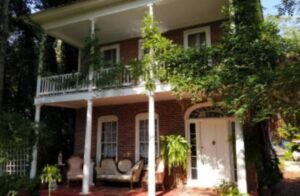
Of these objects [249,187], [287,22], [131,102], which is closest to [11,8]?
[131,102]

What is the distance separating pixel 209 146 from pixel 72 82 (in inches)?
207

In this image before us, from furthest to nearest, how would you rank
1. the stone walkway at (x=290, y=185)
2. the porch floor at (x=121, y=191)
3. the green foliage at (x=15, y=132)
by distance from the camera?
the green foliage at (x=15, y=132)
the stone walkway at (x=290, y=185)
the porch floor at (x=121, y=191)

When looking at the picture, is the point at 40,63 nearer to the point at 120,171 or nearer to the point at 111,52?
the point at 111,52

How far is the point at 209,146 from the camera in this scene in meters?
10.2

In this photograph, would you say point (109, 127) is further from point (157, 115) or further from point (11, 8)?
point (11, 8)

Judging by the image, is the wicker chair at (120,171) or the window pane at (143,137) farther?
the window pane at (143,137)

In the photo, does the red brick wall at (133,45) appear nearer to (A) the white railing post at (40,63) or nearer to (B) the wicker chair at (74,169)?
(A) the white railing post at (40,63)

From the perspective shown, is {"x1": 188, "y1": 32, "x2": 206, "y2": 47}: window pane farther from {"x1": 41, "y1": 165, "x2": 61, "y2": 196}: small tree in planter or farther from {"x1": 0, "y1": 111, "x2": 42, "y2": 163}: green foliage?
{"x1": 41, "y1": 165, "x2": 61, "y2": 196}: small tree in planter

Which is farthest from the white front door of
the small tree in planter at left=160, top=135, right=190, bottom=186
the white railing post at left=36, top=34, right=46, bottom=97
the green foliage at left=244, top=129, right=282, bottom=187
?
the white railing post at left=36, top=34, right=46, bottom=97

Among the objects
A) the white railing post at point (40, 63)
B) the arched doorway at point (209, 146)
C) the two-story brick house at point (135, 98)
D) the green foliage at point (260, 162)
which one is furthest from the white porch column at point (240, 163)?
the white railing post at point (40, 63)

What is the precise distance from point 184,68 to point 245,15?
2162 mm

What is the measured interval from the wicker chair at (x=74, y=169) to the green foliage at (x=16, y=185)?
111 cm

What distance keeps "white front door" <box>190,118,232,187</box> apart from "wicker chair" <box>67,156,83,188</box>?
3.98 metres

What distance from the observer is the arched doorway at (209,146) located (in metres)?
9.84
